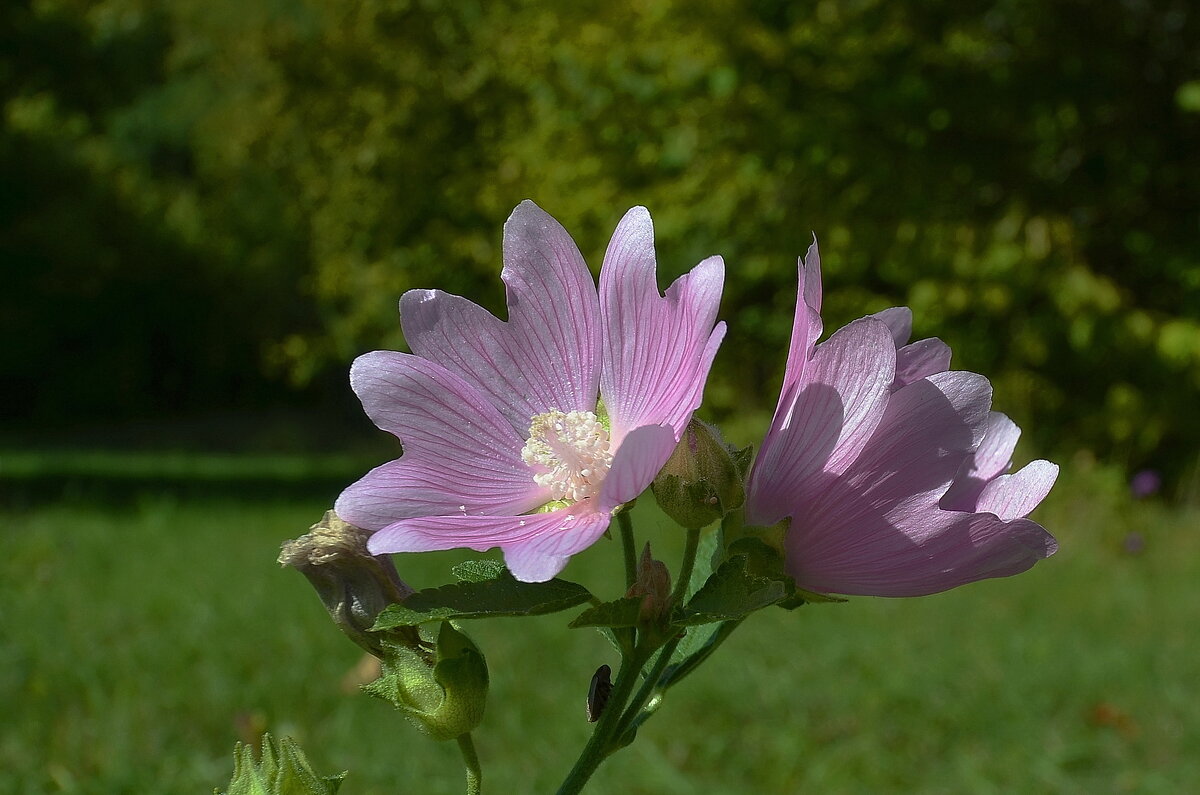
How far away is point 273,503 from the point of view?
7520 millimetres

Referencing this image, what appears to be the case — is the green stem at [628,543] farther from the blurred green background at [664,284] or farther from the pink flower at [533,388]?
the blurred green background at [664,284]

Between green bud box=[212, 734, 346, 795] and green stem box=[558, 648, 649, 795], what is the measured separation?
0.16 metres

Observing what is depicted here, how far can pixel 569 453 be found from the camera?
734 millimetres

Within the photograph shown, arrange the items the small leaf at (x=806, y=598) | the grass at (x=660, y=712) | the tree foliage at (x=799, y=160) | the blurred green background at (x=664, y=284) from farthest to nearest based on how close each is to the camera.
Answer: the tree foliage at (x=799, y=160)
the blurred green background at (x=664, y=284)
the grass at (x=660, y=712)
the small leaf at (x=806, y=598)

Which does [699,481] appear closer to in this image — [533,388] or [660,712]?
[533,388]

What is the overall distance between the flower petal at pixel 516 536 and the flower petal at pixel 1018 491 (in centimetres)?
25

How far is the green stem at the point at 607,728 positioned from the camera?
680 mm

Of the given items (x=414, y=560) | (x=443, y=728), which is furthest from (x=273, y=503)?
(x=443, y=728)

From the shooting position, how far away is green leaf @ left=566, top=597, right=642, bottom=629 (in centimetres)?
64

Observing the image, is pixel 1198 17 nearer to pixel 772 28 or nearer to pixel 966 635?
pixel 772 28

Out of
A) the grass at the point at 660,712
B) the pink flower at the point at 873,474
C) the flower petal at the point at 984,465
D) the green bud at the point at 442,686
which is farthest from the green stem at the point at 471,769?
the grass at the point at 660,712

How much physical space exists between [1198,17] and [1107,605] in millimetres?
4516

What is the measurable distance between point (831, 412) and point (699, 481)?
0.08 m

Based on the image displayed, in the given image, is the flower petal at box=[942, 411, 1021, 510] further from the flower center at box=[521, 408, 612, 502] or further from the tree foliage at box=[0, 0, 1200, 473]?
the tree foliage at box=[0, 0, 1200, 473]
